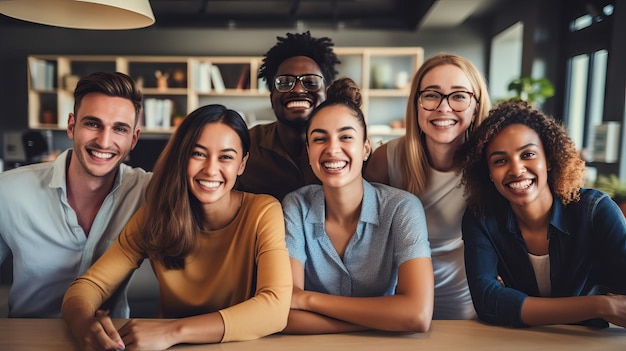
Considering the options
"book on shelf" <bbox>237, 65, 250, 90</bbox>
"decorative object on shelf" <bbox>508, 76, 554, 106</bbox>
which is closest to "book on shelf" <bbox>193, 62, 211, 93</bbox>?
"book on shelf" <bbox>237, 65, 250, 90</bbox>

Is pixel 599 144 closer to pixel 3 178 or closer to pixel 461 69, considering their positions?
pixel 461 69

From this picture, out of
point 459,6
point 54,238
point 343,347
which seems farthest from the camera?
point 459,6

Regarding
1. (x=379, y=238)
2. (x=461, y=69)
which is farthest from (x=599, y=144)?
(x=379, y=238)

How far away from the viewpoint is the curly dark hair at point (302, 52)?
240 cm

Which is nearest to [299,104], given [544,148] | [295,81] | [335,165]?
[295,81]

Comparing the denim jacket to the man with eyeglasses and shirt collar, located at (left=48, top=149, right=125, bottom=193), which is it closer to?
the man with eyeglasses

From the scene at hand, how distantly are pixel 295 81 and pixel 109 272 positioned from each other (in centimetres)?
116

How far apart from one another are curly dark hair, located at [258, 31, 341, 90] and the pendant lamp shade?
802 mm

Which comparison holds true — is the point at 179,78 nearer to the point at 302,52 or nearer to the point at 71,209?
the point at 302,52

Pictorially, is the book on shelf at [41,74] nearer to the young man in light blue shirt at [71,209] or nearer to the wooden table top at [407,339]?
the young man in light blue shirt at [71,209]

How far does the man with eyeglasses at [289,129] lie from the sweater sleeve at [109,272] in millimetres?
718

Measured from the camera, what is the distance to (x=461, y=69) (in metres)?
1.87

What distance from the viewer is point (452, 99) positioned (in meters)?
1.85

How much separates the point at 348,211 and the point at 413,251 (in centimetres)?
29
